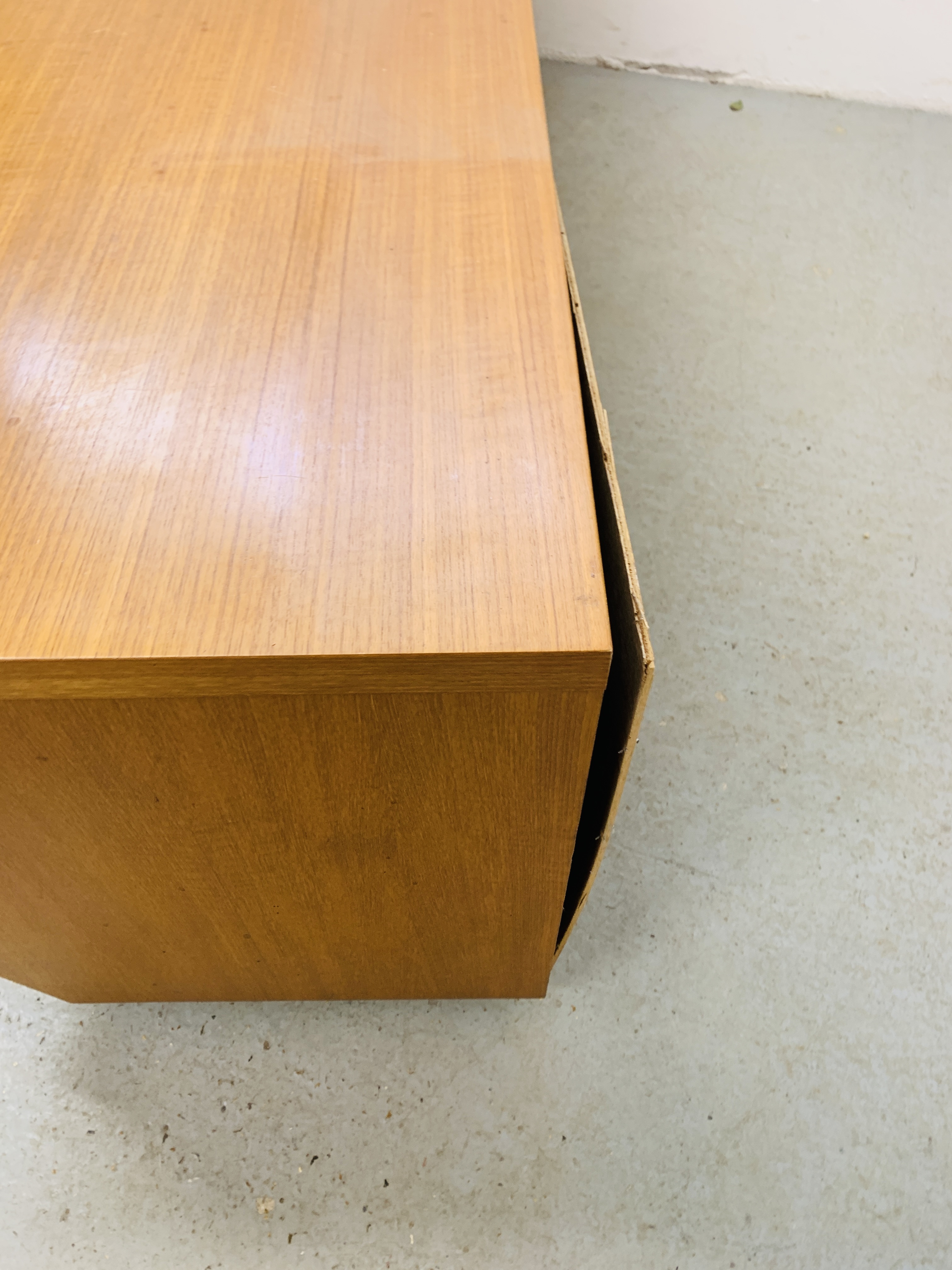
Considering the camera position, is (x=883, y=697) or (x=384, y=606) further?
(x=883, y=697)

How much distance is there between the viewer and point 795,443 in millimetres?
1252

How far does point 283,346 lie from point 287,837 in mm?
316

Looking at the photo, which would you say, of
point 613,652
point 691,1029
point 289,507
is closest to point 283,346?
point 289,507

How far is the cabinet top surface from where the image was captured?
1.46 feet

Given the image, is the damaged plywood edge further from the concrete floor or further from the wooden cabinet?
the concrete floor

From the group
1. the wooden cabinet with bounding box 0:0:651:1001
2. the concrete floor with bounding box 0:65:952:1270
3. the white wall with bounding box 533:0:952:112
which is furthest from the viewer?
the white wall with bounding box 533:0:952:112

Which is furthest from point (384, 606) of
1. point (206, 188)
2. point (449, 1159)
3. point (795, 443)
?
point (795, 443)

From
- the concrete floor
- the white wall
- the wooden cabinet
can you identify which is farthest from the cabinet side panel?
the white wall

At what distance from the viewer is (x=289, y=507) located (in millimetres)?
477

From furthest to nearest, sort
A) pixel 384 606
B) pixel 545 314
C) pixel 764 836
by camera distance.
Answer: pixel 764 836, pixel 545 314, pixel 384 606

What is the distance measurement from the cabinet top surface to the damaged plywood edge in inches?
1.6

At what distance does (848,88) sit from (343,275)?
166 centimetres

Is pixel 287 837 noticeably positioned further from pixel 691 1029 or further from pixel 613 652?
pixel 691 1029

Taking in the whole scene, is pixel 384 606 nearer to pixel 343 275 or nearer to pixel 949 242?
pixel 343 275
